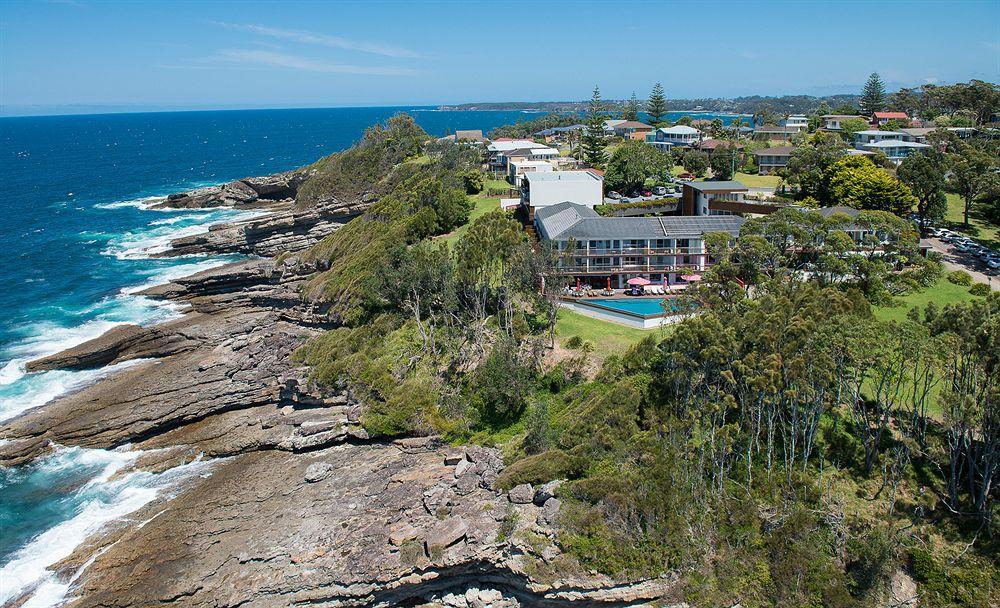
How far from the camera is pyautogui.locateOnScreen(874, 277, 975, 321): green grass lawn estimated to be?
3528cm

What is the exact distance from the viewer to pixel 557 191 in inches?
2211

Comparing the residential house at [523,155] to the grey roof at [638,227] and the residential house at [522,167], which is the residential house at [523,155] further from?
the grey roof at [638,227]

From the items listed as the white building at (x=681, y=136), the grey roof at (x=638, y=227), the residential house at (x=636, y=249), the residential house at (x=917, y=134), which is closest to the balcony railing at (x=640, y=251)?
the residential house at (x=636, y=249)

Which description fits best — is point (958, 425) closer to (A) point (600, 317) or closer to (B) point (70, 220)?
(A) point (600, 317)

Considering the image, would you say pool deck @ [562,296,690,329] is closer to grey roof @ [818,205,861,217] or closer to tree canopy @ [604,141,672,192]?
grey roof @ [818,205,861,217]

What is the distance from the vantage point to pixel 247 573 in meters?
23.9

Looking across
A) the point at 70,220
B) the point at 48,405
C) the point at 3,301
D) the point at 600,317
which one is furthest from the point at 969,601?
the point at 70,220

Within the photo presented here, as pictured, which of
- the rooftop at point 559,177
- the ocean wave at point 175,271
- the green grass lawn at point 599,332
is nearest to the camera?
the green grass lawn at point 599,332

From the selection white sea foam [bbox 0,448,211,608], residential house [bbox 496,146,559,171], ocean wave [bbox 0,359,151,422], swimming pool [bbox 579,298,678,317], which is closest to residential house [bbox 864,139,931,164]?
residential house [bbox 496,146,559,171]

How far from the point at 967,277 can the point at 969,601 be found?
26624 millimetres

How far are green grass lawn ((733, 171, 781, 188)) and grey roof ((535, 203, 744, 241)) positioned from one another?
2033 cm

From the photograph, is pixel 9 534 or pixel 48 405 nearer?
pixel 9 534

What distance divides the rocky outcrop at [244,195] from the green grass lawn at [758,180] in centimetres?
5910

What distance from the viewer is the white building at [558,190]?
55688mm
